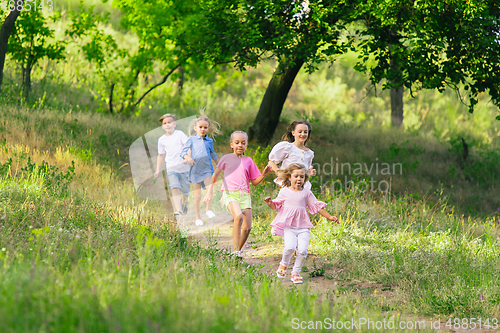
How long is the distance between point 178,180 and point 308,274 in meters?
2.68

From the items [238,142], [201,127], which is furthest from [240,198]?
[201,127]

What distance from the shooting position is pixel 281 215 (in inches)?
192

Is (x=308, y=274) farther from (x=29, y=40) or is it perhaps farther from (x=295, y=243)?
(x=29, y=40)

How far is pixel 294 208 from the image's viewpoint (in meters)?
4.82

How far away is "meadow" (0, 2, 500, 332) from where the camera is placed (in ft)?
8.56

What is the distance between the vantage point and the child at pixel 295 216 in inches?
189

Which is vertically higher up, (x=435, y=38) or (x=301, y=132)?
(x=435, y=38)

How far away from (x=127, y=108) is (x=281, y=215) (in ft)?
30.9

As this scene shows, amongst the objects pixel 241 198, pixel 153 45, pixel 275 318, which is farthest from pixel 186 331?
pixel 153 45

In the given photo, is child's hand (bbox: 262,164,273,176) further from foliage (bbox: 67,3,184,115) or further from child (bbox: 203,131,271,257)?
foliage (bbox: 67,3,184,115)

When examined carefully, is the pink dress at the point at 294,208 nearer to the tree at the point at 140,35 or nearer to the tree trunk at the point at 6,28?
the tree at the point at 140,35

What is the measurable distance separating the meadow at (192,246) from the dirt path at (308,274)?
5 centimetres

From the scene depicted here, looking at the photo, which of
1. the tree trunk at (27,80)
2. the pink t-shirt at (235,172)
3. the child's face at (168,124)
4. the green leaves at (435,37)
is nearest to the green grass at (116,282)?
the pink t-shirt at (235,172)

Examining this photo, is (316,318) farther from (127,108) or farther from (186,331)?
(127,108)
